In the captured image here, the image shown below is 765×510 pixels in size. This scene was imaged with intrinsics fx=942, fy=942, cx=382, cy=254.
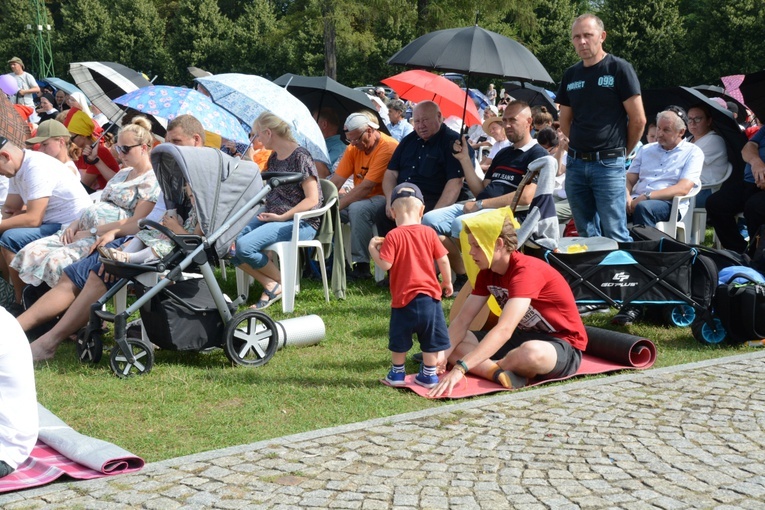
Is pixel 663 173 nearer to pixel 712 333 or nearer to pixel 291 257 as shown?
pixel 712 333

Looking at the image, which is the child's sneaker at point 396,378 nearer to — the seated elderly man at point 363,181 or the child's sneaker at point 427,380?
the child's sneaker at point 427,380

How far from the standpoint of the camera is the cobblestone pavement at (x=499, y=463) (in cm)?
384

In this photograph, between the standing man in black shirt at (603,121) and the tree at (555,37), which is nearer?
the standing man in black shirt at (603,121)

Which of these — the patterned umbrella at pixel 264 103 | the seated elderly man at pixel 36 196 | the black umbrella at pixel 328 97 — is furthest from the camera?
the black umbrella at pixel 328 97

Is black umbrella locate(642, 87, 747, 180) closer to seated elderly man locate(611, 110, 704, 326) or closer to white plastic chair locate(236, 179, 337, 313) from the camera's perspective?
seated elderly man locate(611, 110, 704, 326)

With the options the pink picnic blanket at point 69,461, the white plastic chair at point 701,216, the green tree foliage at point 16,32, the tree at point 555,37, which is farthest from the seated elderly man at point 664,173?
the green tree foliage at point 16,32

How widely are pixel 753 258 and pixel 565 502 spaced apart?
412 centimetres

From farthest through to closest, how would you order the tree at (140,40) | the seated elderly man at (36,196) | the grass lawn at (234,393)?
the tree at (140,40), the seated elderly man at (36,196), the grass lawn at (234,393)

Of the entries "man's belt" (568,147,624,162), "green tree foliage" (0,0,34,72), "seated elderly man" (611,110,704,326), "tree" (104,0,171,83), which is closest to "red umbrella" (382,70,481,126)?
"seated elderly man" (611,110,704,326)

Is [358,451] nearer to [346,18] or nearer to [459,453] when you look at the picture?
[459,453]

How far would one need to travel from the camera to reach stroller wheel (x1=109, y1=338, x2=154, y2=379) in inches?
231

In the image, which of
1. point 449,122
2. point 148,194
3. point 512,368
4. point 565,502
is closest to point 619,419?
point 512,368

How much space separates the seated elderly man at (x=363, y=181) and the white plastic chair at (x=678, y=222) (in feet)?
8.48

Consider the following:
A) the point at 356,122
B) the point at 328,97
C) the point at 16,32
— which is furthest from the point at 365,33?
the point at 16,32
